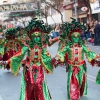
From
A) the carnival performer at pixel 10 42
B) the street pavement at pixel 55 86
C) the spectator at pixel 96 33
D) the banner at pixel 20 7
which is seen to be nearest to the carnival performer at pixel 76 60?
the street pavement at pixel 55 86

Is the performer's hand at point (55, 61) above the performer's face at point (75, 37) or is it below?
below

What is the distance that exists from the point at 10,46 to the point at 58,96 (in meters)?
4.73

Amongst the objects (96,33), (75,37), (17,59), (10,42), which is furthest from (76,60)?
(96,33)

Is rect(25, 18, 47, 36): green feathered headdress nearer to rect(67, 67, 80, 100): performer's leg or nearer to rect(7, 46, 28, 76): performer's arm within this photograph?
rect(7, 46, 28, 76): performer's arm

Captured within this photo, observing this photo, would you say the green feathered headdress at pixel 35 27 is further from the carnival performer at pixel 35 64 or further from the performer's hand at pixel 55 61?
A: the performer's hand at pixel 55 61

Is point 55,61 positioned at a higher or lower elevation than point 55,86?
higher

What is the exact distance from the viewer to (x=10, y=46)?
11.8 metres

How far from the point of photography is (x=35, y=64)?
632 centimetres

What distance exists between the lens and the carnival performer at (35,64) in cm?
625

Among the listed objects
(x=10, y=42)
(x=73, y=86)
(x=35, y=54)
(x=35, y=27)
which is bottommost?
(x=73, y=86)

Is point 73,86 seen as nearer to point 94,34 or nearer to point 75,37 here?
point 75,37

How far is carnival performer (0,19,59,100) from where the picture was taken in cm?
625

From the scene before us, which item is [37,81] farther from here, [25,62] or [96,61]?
[96,61]

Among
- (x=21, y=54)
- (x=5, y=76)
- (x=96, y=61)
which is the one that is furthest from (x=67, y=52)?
(x=5, y=76)
